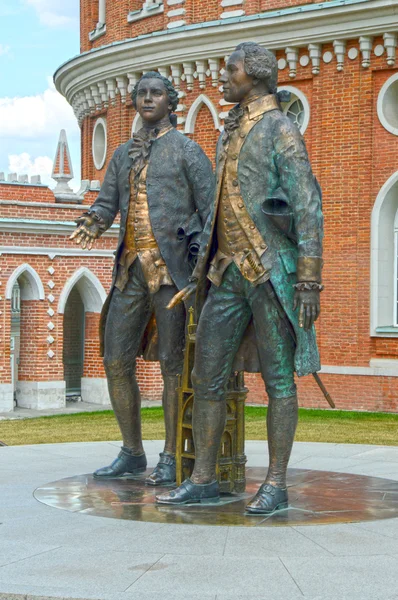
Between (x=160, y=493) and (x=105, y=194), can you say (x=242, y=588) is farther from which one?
(x=105, y=194)

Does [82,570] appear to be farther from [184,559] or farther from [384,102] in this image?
[384,102]

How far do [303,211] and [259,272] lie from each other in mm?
431

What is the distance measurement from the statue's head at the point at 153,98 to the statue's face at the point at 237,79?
0.85 metres

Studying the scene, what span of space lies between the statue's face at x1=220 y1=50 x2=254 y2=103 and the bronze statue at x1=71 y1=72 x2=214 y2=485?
0.78 metres

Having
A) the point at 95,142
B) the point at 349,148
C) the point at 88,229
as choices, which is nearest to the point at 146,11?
the point at 95,142

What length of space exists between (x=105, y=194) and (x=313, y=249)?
1.94 metres

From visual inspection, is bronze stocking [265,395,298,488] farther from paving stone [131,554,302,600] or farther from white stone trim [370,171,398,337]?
white stone trim [370,171,398,337]

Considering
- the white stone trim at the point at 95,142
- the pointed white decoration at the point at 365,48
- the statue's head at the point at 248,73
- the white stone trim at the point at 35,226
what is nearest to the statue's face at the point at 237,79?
the statue's head at the point at 248,73

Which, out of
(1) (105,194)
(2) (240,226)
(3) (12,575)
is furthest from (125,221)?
(3) (12,575)

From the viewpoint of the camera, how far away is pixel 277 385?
7.09m

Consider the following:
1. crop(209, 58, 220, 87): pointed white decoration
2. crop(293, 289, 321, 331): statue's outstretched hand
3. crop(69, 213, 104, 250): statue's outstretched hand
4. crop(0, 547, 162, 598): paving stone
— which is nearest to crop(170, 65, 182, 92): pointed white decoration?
crop(209, 58, 220, 87): pointed white decoration

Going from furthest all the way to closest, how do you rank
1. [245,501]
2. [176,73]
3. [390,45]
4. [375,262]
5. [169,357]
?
[176,73] < [375,262] < [390,45] < [169,357] < [245,501]

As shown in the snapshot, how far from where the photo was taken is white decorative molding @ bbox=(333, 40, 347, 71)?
2159cm

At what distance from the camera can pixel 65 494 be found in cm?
753
